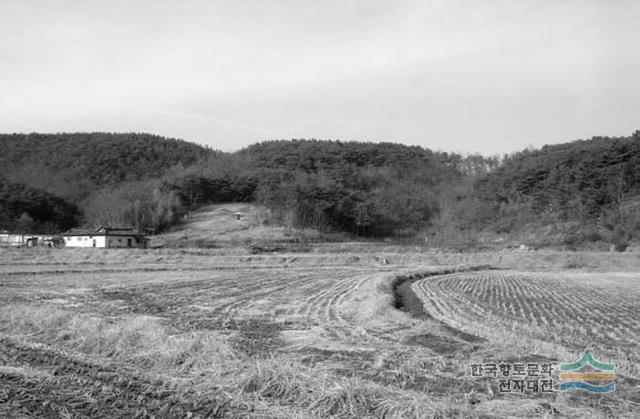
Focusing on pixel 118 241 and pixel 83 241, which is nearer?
pixel 118 241

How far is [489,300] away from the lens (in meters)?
19.4

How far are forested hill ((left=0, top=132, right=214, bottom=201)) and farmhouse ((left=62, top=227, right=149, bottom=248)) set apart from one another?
41.0m

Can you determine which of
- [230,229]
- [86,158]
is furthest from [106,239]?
[86,158]

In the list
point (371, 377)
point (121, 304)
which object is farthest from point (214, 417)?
point (121, 304)

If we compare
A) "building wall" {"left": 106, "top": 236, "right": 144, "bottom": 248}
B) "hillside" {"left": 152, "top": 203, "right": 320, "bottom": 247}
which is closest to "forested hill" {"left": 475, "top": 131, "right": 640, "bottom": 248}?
"hillside" {"left": 152, "top": 203, "right": 320, "bottom": 247}

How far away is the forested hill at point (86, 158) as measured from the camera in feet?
368

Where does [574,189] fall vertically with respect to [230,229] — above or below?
above

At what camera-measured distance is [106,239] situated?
203 feet

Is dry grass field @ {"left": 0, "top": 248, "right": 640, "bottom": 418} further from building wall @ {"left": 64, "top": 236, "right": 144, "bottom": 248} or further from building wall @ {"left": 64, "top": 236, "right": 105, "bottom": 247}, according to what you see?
building wall @ {"left": 64, "top": 236, "right": 105, "bottom": 247}

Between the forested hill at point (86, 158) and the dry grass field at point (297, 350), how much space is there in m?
94.7

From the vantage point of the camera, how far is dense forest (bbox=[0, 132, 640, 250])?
75.8 m

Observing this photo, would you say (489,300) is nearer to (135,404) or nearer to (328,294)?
(328,294)

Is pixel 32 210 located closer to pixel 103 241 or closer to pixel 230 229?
pixel 103 241

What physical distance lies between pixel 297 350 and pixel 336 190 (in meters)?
75.4
